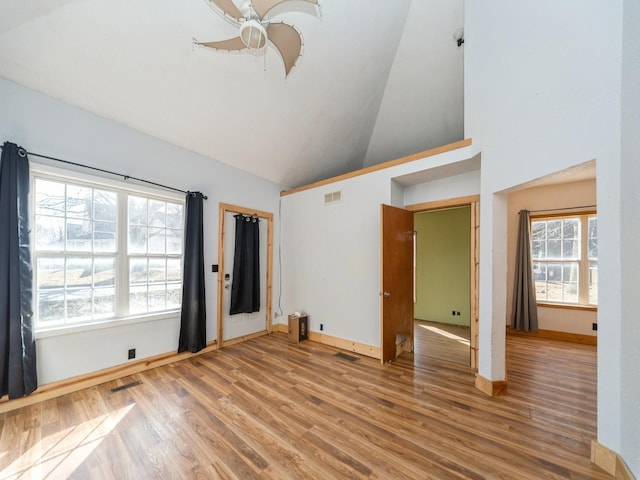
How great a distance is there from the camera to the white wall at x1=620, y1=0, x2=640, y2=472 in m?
1.34

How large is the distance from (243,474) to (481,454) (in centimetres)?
161

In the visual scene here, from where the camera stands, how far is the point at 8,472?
61.7 inches

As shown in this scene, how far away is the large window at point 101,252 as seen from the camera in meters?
2.42

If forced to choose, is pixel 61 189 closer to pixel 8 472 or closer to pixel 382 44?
pixel 8 472

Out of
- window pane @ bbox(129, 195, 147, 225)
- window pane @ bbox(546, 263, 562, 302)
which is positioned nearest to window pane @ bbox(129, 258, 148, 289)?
window pane @ bbox(129, 195, 147, 225)

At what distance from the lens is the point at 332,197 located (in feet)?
13.1

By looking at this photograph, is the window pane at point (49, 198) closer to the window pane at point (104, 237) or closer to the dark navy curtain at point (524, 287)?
the window pane at point (104, 237)

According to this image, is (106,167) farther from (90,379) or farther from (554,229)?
(554,229)

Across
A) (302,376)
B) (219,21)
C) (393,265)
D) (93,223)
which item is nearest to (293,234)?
(393,265)

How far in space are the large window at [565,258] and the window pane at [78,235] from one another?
21.7 feet

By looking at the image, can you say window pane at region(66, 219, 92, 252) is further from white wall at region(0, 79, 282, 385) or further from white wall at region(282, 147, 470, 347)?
white wall at region(282, 147, 470, 347)

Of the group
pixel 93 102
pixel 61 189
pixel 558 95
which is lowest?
pixel 61 189

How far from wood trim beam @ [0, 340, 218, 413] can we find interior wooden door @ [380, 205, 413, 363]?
106 inches

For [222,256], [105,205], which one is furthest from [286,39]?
[222,256]
